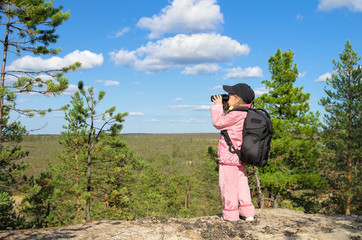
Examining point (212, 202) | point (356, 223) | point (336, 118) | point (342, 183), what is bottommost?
point (212, 202)

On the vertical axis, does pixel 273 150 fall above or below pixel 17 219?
above

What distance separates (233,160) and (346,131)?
508 inches

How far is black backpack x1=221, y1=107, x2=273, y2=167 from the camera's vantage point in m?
4.28

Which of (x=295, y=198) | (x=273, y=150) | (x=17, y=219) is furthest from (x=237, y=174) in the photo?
(x=17, y=219)

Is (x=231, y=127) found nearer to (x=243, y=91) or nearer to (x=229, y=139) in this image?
(x=229, y=139)

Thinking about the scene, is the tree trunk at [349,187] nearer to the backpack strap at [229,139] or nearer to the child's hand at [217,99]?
the backpack strap at [229,139]

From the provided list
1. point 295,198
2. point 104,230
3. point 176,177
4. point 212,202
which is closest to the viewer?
point 104,230

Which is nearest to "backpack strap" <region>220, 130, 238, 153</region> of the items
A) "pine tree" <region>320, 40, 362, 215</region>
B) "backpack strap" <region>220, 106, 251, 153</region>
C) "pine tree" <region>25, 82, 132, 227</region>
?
"backpack strap" <region>220, 106, 251, 153</region>

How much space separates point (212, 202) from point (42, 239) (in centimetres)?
2848

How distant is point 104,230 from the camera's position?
443 centimetres

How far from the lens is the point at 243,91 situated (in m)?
4.68

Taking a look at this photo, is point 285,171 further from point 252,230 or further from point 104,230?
point 104,230

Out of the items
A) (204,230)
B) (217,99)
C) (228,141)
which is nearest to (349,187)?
(228,141)

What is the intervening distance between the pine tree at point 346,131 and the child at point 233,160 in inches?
473
